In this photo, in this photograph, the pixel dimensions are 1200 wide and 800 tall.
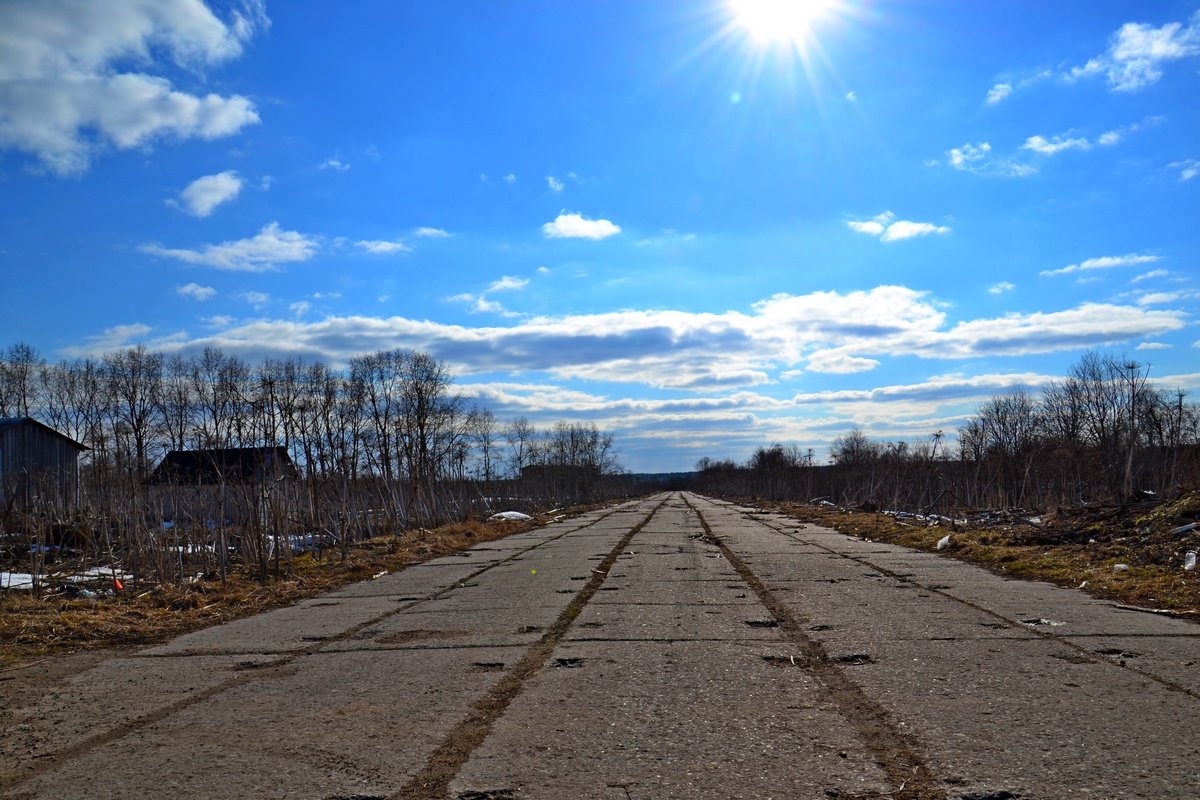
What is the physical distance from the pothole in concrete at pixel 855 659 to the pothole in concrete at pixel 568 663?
1781mm

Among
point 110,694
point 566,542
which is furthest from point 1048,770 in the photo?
point 566,542

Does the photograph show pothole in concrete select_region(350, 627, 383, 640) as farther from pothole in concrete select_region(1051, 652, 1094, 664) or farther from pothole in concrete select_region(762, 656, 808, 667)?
pothole in concrete select_region(1051, 652, 1094, 664)

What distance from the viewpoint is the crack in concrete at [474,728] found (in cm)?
371

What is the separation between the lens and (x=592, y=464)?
97.7 metres

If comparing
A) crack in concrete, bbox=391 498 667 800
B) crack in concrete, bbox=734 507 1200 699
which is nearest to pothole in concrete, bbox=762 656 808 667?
crack in concrete, bbox=391 498 667 800

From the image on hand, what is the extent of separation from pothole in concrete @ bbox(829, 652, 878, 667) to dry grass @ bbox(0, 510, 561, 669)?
622 centimetres

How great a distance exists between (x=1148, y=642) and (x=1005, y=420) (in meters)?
60.4

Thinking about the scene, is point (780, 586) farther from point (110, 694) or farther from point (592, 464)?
point (592, 464)

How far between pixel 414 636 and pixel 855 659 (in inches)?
149

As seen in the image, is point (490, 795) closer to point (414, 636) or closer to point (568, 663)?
point (568, 663)

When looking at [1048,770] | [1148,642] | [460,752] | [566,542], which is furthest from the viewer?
[566,542]

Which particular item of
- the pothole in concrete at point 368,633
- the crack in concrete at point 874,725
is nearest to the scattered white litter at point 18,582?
the pothole in concrete at point 368,633

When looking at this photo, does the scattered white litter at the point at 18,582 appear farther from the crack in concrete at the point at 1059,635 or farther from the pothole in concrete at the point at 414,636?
the crack in concrete at the point at 1059,635

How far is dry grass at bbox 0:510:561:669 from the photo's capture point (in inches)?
330
